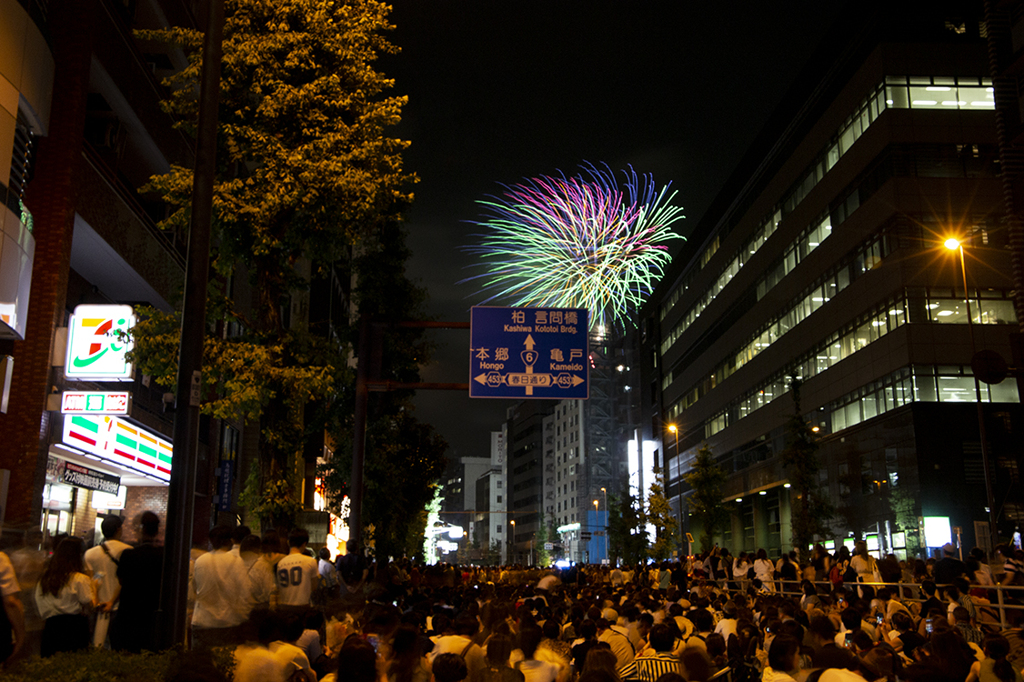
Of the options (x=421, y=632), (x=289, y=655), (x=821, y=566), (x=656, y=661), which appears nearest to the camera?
(x=289, y=655)

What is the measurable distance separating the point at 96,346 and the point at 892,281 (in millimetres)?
34674

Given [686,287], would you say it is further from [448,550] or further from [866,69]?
[448,550]

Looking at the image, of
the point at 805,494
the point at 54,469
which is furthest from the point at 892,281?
the point at 54,469

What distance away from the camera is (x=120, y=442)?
73.7 ft

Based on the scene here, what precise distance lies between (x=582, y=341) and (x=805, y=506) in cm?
2625

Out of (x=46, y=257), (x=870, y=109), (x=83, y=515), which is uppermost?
(x=870, y=109)

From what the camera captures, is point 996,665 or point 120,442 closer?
point 996,665

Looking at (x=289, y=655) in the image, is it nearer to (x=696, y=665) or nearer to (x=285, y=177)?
(x=696, y=665)

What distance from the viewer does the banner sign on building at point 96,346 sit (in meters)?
18.2

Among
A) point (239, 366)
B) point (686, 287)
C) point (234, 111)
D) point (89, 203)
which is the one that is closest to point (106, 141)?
point (89, 203)

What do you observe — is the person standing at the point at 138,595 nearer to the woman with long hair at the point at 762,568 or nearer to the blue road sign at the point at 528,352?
the blue road sign at the point at 528,352

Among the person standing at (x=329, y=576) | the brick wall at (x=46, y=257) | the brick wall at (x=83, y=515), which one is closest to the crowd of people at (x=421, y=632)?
the person standing at (x=329, y=576)

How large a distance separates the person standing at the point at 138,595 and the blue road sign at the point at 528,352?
12418 mm

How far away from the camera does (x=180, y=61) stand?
2873 centimetres
